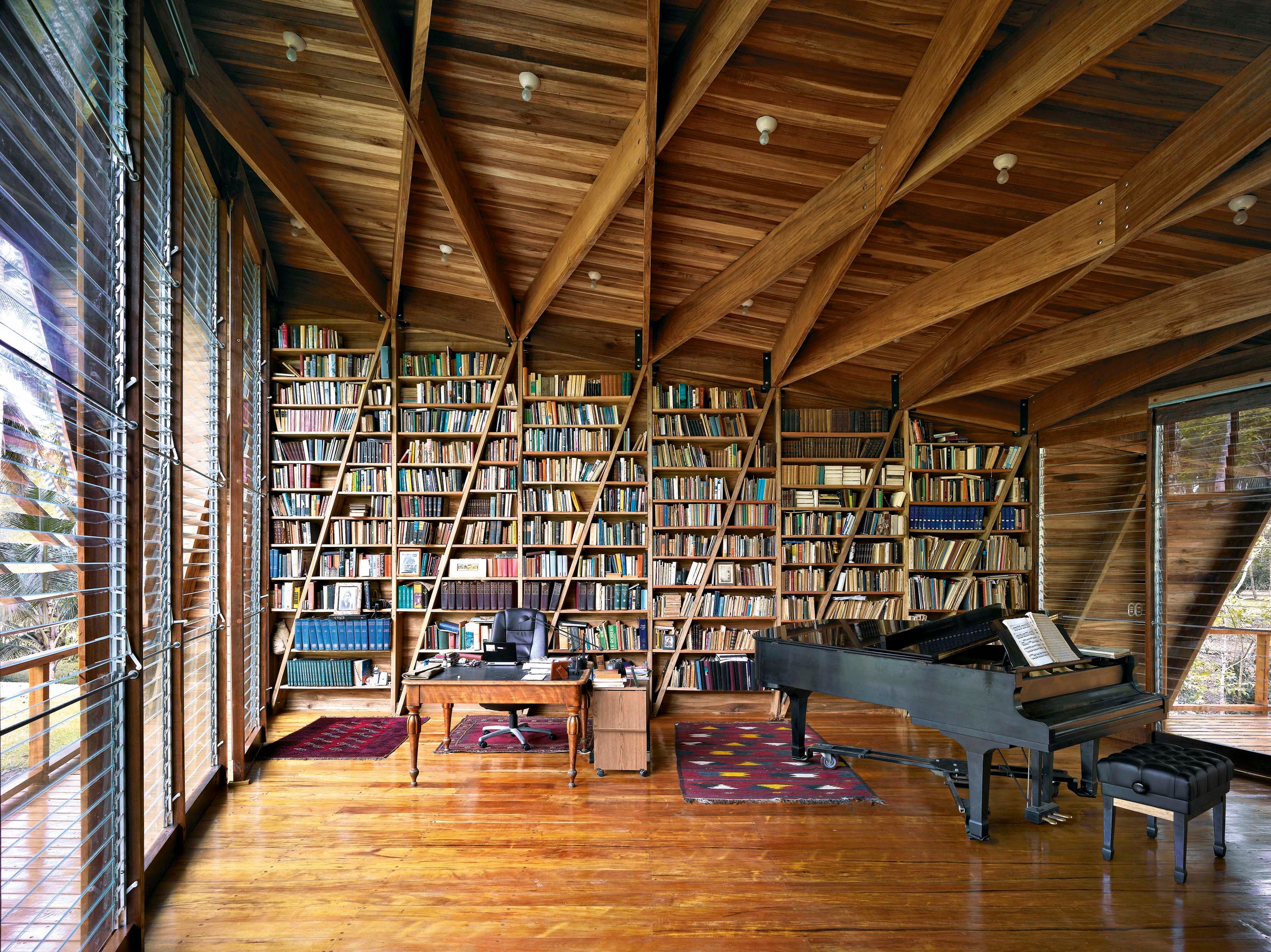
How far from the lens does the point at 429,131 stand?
12.1 feet

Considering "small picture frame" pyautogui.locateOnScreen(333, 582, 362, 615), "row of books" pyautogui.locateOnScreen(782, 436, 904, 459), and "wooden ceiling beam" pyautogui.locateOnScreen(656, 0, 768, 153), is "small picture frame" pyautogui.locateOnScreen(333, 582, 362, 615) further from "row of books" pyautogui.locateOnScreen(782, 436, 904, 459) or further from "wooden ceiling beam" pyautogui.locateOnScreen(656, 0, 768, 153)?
"wooden ceiling beam" pyautogui.locateOnScreen(656, 0, 768, 153)

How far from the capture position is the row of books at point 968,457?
6.89 meters

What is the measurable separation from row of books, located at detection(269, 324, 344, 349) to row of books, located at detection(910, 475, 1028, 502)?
5.40 metres

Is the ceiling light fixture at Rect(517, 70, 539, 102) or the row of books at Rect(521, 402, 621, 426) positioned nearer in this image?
the ceiling light fixture at Rect(517, 70, 539, 102)

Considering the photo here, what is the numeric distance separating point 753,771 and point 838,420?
331cm

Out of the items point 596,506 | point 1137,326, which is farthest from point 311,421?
point 1137,326

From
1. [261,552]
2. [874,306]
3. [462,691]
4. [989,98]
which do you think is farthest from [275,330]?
[989,98]

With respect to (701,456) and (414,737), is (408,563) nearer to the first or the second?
(414,737)

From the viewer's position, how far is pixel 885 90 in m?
3.14

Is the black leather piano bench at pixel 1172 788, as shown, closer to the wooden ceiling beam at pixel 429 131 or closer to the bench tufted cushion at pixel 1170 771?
the bench tufted cushion at pixel 1170 771

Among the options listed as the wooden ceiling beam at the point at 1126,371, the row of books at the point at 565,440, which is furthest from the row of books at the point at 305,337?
the wooden ceiling beam at the point at 1126,371

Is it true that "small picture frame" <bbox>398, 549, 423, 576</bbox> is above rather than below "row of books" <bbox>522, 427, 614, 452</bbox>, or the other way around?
below

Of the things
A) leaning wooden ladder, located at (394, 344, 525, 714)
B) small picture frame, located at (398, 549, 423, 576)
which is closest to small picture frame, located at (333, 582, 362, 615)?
small picture frame, located at (398, 549, 423, 576)

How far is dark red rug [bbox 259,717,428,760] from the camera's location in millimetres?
5332
